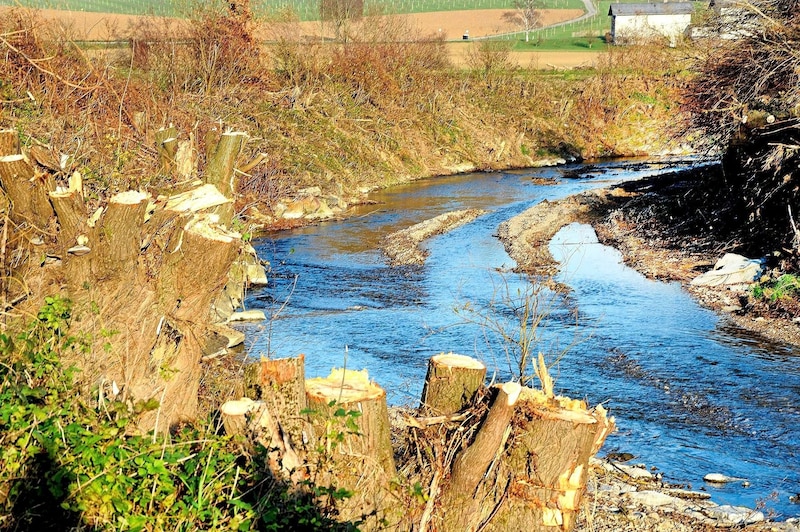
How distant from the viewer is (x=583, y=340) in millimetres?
12742

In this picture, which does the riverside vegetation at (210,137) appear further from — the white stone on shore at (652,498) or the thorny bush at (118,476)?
the white stone on shore at (652,498)

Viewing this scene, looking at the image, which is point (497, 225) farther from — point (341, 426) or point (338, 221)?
point (341, 426)

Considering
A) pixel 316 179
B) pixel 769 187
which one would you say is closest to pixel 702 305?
pixel 769 187

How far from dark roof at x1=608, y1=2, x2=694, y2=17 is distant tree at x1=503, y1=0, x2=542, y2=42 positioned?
353 inches

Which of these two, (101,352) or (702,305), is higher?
(101,352)

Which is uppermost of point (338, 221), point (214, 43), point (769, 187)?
point (214, 43)

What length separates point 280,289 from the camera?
17.2 metres

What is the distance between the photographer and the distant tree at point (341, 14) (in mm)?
40344

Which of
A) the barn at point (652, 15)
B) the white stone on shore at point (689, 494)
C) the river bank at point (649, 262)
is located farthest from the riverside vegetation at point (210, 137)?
the barn at point (652, 15)

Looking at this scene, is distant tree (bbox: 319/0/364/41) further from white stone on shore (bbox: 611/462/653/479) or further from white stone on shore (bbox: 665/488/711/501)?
white stone on shore (bbox: 665/488/711/501)

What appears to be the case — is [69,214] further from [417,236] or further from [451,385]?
[417,236]

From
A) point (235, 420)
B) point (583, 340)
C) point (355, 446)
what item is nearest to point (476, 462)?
point (355, 446)

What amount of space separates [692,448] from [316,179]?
2125 centimetres

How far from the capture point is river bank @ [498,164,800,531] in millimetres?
7051
